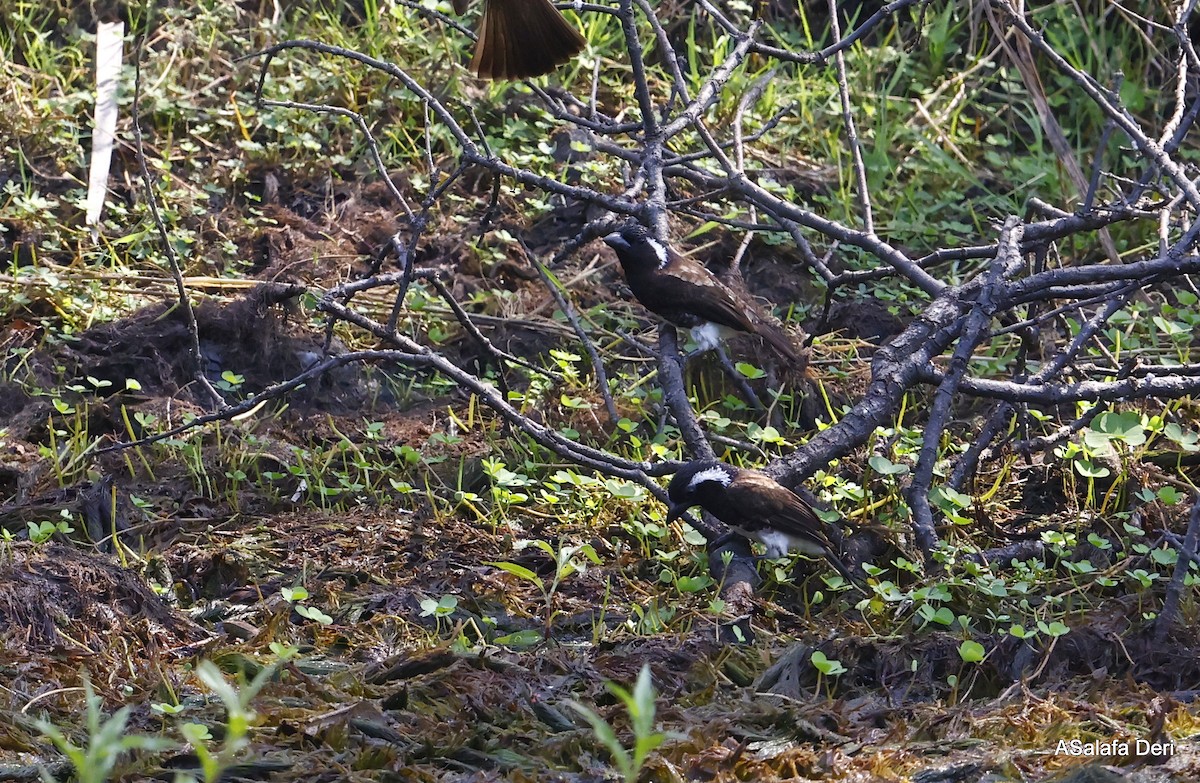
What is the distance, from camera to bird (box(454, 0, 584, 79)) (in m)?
5.26

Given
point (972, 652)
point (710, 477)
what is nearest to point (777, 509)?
point (710, 477)

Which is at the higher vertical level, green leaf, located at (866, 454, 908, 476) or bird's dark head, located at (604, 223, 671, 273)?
bird's dark head, located at (604, 223, 671, 273)

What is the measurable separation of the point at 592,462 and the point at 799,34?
4.15 metres

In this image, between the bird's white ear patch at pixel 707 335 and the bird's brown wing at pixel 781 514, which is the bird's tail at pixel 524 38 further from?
the bird's brown wing at pixel 781 514

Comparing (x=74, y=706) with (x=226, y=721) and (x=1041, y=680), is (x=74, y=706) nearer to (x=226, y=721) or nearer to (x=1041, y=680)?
(x=226, y=721)

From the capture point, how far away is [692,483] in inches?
165

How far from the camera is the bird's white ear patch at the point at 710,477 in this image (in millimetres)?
4191

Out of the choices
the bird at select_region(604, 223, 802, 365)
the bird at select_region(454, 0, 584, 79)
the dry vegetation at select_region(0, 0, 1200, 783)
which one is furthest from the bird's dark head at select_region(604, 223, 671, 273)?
the bird at select_region(454, 0, 584, 79)

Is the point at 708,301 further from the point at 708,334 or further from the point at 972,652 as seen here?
the point at 972,652

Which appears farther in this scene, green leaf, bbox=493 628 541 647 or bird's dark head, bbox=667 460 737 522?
bird's dark head, bbox=667 460 737 522

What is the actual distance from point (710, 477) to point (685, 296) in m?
1.12

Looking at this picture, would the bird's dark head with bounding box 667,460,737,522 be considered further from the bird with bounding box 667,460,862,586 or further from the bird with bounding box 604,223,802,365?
the bird with bounding box 604,223,802,365

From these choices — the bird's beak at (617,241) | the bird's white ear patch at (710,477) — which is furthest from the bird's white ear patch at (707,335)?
the bird's white ear patch at (710,477)

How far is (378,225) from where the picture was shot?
641 centimetres
